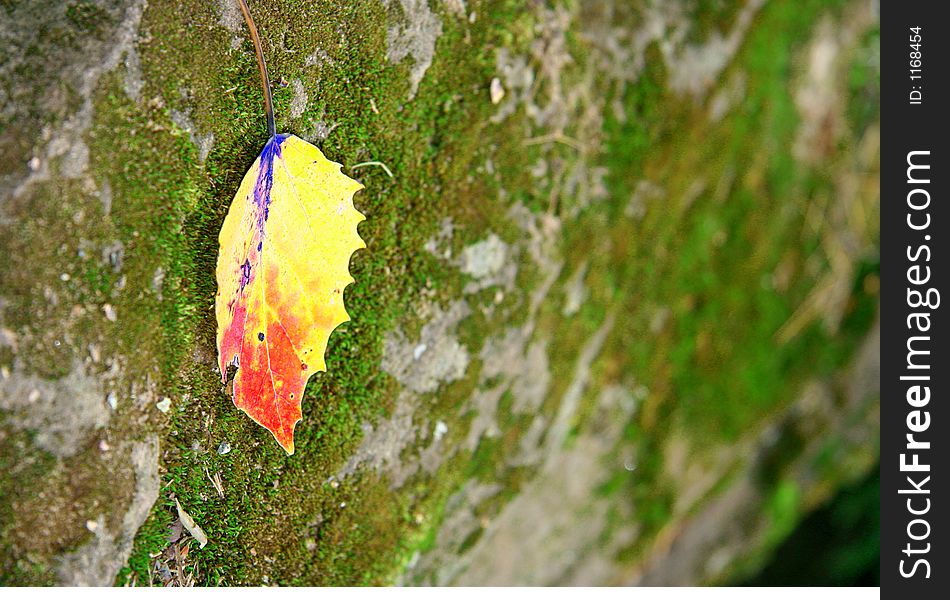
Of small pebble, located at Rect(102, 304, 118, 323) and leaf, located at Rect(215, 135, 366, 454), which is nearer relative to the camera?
leaf, located at Rect(215, 135, 366, 454)

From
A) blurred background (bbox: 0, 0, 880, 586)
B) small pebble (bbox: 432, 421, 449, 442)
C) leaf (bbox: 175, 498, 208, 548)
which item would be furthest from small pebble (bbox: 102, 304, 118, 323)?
small pebble (bbox: 432, 421, 449, 442)

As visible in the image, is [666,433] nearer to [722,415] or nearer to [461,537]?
[722,415]

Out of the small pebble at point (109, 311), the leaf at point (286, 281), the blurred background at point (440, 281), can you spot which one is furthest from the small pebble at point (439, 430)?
the small pebble at point (109, 311)

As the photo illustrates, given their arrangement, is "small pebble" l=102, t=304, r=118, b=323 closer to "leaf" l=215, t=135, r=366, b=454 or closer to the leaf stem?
"leaf" l=215, t=135, r=366, b=454

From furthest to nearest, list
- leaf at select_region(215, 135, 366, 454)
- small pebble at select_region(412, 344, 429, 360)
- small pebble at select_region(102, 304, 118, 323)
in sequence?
small pebble at select_region(412, 344, 429, 360) → small pebble at select_region(102, 304, 118, 323) → leaf at select_region(215, 135, 366, 454)

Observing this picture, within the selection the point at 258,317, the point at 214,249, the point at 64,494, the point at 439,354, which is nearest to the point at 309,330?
the point at 258,317

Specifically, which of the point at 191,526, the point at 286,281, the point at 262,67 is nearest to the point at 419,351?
the point at 286,281

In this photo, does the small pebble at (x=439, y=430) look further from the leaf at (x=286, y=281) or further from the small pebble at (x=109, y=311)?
the small pebble at (x=109, y=311)
